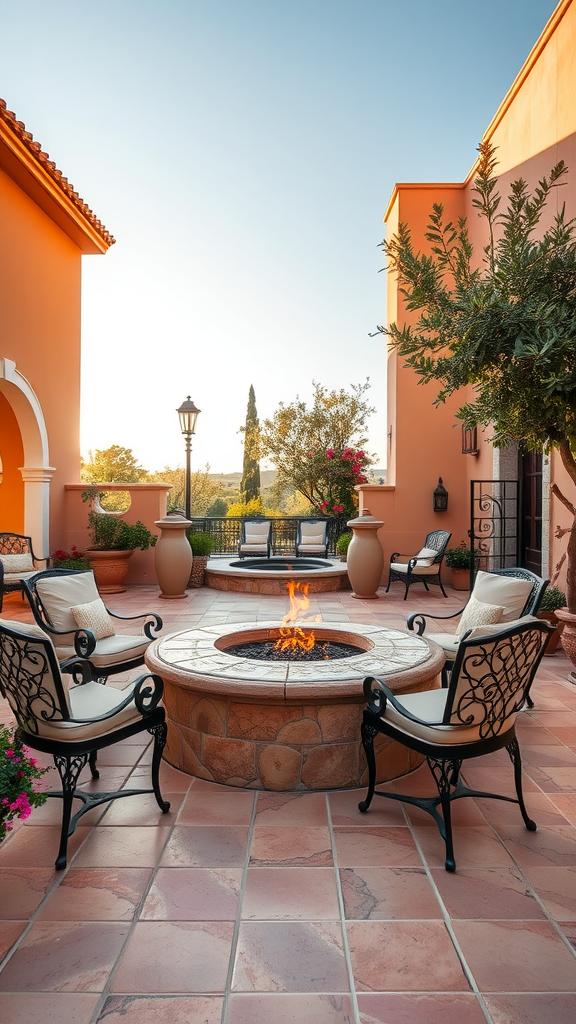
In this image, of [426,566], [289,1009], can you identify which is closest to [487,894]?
[289,1009]

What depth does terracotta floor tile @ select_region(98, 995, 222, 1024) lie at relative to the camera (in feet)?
4.87

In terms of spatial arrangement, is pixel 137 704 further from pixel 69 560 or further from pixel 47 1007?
pixel 69 560

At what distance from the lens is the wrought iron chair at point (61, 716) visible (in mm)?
2256

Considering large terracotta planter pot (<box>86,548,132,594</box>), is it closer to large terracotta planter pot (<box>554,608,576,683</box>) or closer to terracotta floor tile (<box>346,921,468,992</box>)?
large terracotta planter pot (<box>554,608,576,683</box>)

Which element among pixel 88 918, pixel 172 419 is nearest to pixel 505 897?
pixel 88 918

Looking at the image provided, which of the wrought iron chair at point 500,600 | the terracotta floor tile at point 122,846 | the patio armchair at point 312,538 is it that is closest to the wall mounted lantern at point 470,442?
the patio armchair at point 312,538

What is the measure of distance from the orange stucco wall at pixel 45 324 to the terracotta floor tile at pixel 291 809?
7278 millimetres

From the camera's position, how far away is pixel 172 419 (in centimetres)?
1052

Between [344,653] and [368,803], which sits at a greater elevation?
[344,653]

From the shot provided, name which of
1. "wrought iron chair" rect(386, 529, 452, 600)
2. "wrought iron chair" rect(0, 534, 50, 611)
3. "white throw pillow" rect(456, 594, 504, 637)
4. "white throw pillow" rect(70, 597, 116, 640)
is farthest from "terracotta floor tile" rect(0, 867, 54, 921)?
"wrought iron chair" rect(386, 529, 452, 600)

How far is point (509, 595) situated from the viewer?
3.47 m

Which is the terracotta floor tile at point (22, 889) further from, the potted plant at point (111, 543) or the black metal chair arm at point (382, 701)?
the potted plant at point (111, 543)

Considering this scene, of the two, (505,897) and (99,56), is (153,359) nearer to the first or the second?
(99,56)

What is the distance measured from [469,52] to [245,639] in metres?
8.52
